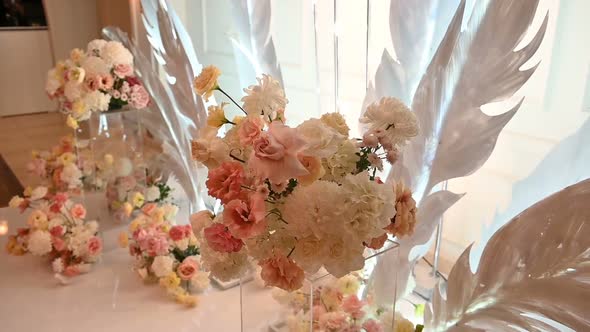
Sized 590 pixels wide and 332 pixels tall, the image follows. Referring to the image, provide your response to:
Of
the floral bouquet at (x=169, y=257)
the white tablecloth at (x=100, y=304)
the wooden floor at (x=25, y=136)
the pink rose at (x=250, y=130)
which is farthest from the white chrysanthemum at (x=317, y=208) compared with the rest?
the wooden floor at (x=25, y=136)

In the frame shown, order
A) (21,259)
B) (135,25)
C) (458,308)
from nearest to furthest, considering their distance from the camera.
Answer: (458,308) → (21,259) → (135,25)

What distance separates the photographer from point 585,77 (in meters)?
1.10

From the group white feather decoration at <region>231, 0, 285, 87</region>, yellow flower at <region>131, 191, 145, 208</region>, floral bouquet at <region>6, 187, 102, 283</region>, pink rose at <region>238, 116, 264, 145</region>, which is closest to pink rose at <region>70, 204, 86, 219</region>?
floral bouquet at <region>6, 187, 102, 283</region>

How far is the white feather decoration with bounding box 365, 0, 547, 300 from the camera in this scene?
0.90 m

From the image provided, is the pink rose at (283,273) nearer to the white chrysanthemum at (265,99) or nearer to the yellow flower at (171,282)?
the white chrysanthemum at (265,99)

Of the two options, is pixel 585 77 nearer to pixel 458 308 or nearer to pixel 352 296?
pixel 458 308

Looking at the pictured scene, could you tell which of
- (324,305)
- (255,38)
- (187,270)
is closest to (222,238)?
(324,305)

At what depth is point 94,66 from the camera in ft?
5.82

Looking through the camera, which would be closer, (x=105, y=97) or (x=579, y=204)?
(x=579, y=204)

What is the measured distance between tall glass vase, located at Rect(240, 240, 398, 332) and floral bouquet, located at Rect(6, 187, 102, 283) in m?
0.75

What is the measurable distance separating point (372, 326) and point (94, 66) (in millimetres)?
1297

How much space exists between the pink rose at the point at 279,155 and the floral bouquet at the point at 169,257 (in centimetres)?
88

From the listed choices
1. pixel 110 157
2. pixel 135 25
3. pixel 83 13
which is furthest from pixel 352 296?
pixel 83 13

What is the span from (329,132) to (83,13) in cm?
496
